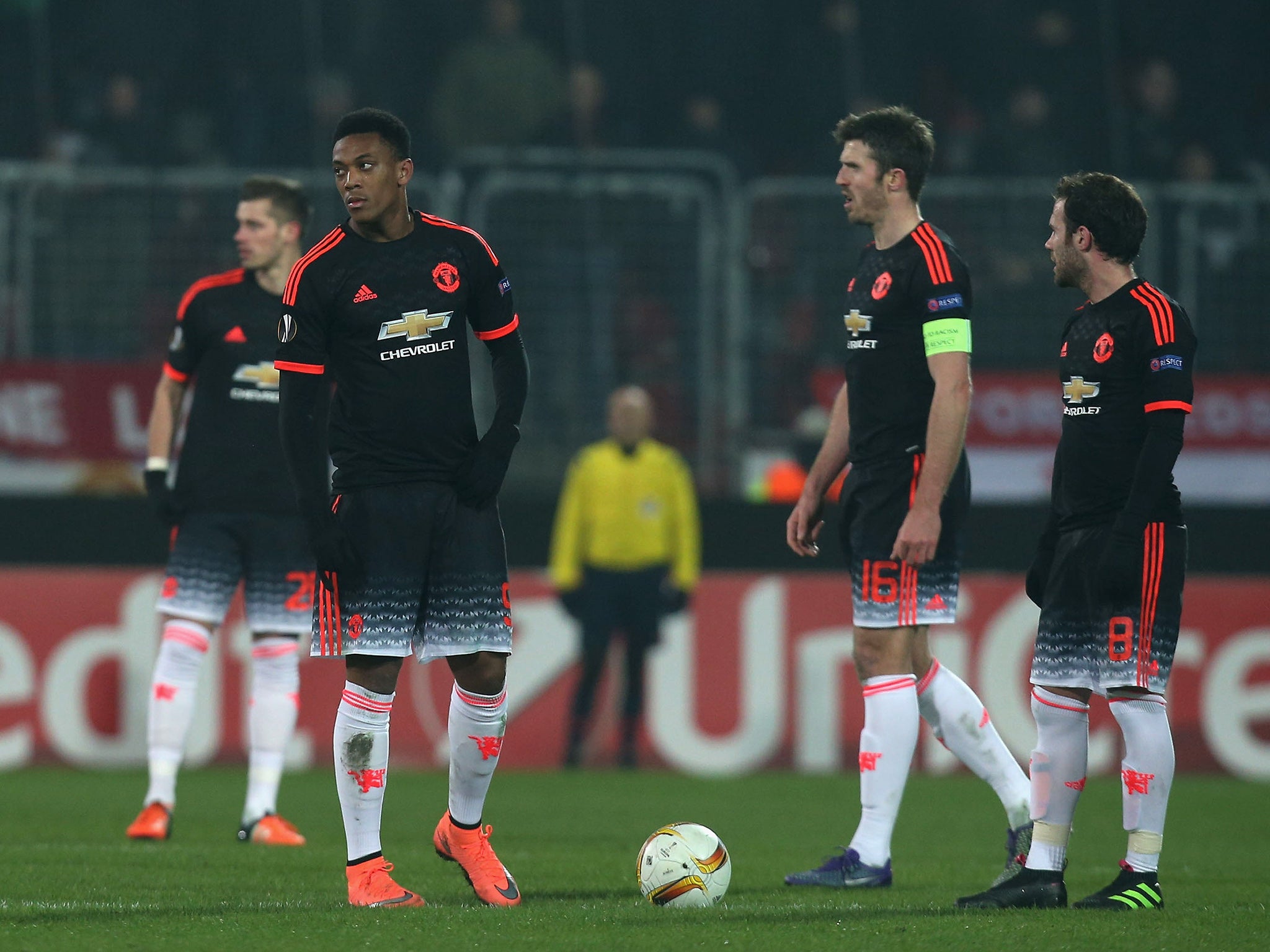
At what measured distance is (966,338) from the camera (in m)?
5.56

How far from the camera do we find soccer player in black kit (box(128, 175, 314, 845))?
7.03 metres

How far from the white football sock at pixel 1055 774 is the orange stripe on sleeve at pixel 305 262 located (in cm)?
239

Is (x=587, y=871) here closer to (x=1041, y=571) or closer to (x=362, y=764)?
(x=362, y=764)

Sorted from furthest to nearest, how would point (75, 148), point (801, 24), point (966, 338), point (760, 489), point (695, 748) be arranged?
point (801, 24), point (75, 148), point (760, 489), point (695, 748), point (966, 338)

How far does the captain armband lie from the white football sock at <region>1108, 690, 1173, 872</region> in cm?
116

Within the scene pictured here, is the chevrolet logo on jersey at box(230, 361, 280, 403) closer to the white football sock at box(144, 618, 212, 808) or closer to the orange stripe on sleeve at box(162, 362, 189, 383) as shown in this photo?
the orange stripe on sleeve at box(162, 362, 189, 383)

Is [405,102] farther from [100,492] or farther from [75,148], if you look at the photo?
[100,492]

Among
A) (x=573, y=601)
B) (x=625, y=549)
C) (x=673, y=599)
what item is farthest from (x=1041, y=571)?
(x=625, y=549)

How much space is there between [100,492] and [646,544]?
347 cm

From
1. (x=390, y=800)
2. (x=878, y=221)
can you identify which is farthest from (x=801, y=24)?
(x=878, y=221)

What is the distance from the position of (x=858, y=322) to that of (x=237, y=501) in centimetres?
266

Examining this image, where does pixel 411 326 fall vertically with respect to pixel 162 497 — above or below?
above

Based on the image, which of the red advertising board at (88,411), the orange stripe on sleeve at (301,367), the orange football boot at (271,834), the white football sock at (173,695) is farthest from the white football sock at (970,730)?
the red advertising board at (88,411)

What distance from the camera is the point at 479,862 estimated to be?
5.17 metres
